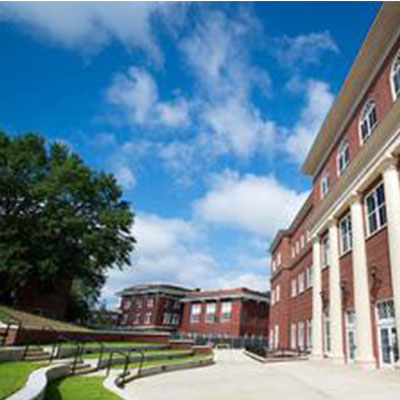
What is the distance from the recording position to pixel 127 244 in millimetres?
38406

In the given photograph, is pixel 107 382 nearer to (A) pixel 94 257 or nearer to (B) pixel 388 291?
(B) pixel 388 291

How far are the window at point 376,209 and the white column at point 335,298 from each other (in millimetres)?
3812

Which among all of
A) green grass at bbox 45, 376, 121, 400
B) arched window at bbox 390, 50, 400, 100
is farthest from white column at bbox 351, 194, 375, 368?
green grass at bbox 45, 376, 121, 400

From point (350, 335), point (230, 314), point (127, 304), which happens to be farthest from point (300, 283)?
point (127, 304)

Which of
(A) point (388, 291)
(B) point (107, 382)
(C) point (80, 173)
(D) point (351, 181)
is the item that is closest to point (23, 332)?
(B) point (107, 382)

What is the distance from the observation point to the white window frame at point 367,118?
1762 cm

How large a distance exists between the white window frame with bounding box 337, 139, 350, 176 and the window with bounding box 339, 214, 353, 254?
2734 mm

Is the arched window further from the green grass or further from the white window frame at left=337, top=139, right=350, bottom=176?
the green grass

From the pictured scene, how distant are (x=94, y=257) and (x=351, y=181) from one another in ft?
83.5

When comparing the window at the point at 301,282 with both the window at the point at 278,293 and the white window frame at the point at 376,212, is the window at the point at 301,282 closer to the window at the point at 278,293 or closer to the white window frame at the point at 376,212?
the window at the point at 278,293

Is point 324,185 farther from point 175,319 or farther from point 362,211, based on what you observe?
point 175,319

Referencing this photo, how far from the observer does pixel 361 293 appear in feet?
54.1

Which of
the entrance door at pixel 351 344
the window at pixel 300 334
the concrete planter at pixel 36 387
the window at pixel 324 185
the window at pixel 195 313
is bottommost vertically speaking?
the concrete planter at pixel 36 387

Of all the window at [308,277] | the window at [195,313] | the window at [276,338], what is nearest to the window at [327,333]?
the window at [308,277]
